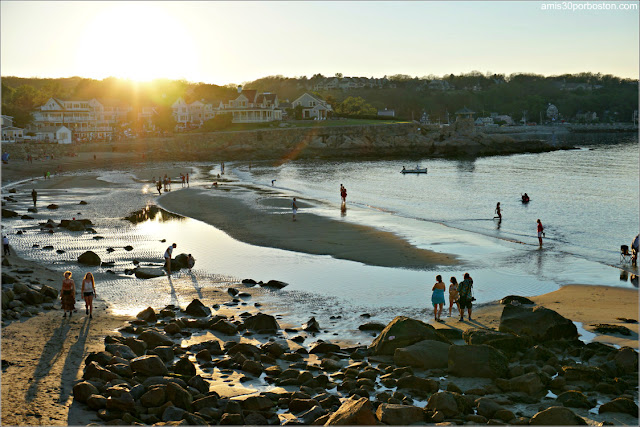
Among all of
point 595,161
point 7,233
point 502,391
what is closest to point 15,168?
point 7,233

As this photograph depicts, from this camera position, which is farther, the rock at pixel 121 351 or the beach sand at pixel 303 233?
the beach sand at pixel 303 233

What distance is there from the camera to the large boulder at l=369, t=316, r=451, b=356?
14672 mm

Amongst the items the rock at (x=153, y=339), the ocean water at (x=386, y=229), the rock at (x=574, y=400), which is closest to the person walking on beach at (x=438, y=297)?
the ocean water at (x=386, y=229)

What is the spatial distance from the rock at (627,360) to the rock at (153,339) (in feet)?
34.3

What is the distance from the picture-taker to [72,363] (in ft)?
41.8

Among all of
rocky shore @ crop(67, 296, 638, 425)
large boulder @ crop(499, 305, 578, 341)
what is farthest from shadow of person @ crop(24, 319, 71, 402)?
large boulder @ crop(499, 305, 578, 341)

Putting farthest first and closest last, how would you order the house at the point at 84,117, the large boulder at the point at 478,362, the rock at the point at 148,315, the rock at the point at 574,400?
the house at the point at 84,117
the rock at the point at 148,315
the large boulder at the point at 478,362
the rock at the point at 574,400

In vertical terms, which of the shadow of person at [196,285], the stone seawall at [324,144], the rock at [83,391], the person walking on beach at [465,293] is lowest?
the shadow of person at [196,285]

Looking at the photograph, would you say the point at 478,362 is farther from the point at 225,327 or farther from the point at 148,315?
the point at 148,315

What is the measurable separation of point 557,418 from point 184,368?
742cm

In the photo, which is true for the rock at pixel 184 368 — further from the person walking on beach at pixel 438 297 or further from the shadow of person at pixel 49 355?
the person walking on beach at pixel 438 297

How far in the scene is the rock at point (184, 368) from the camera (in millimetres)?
12883

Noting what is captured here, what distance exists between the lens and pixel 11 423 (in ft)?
32.0

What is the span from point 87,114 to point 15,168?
5729 cm
